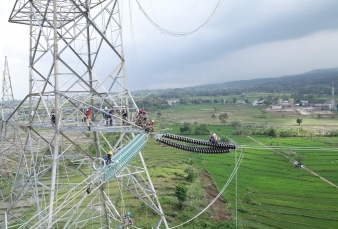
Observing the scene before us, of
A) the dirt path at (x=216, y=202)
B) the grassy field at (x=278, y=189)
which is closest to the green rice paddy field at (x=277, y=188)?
the grassy field at (x=278, y=189)

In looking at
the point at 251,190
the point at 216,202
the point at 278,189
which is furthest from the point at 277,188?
the point at 216,202

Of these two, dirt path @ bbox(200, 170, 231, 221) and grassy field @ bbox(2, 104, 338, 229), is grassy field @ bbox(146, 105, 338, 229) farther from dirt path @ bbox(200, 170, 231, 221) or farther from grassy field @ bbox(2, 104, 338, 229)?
dirt path @ bbox(200, 170, 231, 221)

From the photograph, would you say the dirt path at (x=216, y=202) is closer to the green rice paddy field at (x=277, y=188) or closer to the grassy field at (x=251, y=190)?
the grassy field at (x=251, y=190)

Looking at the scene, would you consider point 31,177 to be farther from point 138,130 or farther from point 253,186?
point 253,186

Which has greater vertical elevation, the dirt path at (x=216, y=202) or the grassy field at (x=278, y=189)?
the dirt path at (x=216, y=202)

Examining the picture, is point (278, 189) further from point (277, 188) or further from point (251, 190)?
point (251, 190)

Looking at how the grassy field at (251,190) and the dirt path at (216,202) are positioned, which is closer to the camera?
the grassy field at (251,190)

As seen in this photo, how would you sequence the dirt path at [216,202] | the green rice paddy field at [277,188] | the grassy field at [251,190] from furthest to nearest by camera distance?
the dirt path at [216,202] < the green rice paddy field at [277,188] < the grassy field at [251,190]

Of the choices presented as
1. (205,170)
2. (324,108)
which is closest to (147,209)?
(205,170)

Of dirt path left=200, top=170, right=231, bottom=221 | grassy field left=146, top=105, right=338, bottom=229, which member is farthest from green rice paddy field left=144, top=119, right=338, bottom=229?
dirt path left=200, top=170, right=231, bottom=221
